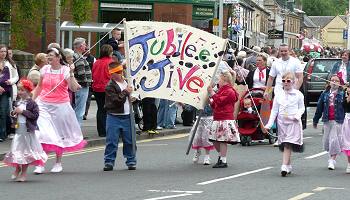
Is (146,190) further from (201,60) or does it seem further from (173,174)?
(201,60)

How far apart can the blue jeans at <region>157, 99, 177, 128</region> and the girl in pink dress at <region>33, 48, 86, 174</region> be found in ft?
25.6

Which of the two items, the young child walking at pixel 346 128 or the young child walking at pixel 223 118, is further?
the young child walking at pixel 223 118

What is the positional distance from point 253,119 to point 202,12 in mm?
30879

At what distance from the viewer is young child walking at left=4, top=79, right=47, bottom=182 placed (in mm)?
13727

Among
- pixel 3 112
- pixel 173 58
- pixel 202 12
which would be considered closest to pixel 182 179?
pixel 173 58

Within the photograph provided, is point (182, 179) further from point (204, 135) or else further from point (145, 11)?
point (145, 11)

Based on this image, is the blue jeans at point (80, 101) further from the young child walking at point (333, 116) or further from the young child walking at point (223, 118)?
the young child walking at point (333, 116)

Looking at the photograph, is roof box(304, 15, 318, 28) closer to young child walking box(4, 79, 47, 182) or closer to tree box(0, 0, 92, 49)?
tree box(0, 0, 92, 49)

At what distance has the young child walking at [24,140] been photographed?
1373 centimetres

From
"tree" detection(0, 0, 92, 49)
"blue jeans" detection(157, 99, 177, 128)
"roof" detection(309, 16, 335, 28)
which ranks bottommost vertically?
"blue jeans" detection(157, 99, 177, 128)

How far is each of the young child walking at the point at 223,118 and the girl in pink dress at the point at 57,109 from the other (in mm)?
2227

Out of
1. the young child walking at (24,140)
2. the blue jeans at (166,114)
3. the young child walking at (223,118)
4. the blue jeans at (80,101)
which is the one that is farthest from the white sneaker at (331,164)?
the blue jeans at (166,114)

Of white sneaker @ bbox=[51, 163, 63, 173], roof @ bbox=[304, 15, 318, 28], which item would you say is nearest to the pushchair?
white sneaker @ bbox=[51, 163, 63, 173]

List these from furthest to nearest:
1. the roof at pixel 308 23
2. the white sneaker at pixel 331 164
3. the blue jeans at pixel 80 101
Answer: the roof at pixel 308 23, the blue jeans at pixel 80 101, the white sneaker at pixel 331 164
